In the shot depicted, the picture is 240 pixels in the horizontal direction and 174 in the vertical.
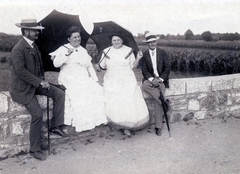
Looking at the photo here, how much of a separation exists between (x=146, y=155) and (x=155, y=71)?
1.75 metres

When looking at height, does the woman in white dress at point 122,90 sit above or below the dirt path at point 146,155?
above

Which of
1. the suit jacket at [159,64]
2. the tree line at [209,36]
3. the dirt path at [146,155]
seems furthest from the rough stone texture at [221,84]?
the tree line at [209,36]

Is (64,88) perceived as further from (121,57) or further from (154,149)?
(154,149)

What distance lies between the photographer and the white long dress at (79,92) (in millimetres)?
4254

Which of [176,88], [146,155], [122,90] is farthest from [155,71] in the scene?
[146,155]

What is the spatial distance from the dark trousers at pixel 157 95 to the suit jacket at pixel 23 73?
193 cm

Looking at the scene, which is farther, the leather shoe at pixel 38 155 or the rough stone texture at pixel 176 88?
the rough stone texture at pixel 176 88

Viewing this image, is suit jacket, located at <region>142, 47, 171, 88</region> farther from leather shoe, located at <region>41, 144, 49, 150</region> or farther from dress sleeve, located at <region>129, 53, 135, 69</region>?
leather shoe, located at <region>41, 144, 49, 150</region>

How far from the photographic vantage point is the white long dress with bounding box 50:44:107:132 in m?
4.25

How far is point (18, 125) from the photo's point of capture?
3984 millimetres

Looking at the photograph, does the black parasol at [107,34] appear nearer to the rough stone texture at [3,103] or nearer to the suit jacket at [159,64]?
the suit jacket at [159,64]

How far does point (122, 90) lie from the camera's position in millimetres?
4609

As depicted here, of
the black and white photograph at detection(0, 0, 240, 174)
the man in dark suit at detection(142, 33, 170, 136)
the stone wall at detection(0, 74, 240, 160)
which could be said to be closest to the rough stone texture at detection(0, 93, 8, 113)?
the black and white photograph at detection(0, 0, 240, 174)

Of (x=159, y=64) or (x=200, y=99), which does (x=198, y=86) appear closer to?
(x=200, y=99)
